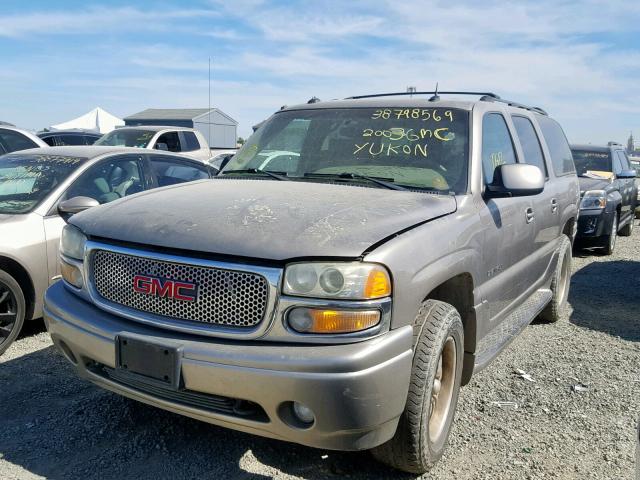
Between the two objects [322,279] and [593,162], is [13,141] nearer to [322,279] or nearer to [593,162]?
[322,279]

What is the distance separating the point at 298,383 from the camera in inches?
87.4

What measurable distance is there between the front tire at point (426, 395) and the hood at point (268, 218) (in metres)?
0.46

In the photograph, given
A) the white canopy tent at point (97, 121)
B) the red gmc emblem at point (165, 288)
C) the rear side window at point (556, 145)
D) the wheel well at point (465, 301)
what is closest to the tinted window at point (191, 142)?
the rear side window at point (556, 145)

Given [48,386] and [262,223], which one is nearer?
[262,223]

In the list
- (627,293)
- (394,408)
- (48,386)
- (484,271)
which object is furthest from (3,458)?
(627,293)

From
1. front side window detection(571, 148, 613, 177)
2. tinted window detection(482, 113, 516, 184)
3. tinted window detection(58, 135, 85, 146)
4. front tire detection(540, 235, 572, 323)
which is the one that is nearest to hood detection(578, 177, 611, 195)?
front side window detection(571, 148, 613, 177)

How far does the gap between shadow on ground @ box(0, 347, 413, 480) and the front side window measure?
8.89 meters

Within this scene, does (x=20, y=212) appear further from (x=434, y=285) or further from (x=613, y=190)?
(x=613, y=190)

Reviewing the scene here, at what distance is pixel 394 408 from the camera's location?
2.39 meters

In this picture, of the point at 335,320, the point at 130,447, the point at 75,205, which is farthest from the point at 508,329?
the point at 75,205

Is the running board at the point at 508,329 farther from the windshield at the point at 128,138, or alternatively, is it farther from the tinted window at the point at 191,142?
the tinted window at the point at 191,142

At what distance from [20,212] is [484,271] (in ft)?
11.4

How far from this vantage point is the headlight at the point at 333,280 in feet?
7.59

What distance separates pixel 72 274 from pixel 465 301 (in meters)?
2.05
